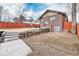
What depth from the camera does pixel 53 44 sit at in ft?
5.59

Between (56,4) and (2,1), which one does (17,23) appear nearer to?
(2,1)

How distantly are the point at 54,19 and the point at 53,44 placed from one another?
28cm

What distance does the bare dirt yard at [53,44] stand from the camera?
66.2 inches

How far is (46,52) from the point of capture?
1.69 m

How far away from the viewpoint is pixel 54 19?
5.67 ft

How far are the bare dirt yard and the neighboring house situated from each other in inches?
2.6

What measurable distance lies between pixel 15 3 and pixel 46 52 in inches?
25.0

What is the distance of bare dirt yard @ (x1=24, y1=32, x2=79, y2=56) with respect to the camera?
5.51 feet

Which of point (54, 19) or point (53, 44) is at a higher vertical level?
point (54, 19)

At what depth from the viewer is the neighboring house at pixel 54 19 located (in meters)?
1.72

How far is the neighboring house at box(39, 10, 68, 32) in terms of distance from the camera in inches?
67.8

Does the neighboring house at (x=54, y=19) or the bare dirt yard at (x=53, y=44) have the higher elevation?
the neighboring house at (x=54, y=19)

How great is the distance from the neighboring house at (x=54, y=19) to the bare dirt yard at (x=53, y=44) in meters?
0.07

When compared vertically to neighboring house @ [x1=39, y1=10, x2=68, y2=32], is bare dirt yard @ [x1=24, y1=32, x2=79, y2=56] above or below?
below
